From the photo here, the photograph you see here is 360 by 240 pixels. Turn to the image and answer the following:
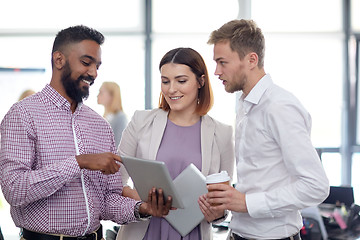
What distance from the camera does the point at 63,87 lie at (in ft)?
6.27

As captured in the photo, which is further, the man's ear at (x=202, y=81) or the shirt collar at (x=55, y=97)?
the man's ear at (x=202, y=81)

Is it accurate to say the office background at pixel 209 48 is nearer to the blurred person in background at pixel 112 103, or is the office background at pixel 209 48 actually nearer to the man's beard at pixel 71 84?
the blurred person in background at pixel 112 103

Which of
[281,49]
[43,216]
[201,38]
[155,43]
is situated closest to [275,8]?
[281,49]

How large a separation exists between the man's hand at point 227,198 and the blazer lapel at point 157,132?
629 millimetres

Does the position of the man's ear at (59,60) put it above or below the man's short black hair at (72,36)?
below

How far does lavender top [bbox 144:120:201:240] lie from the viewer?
7.37 ft

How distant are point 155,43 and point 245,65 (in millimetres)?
4759

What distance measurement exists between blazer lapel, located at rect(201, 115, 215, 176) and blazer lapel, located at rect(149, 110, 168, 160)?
197mm

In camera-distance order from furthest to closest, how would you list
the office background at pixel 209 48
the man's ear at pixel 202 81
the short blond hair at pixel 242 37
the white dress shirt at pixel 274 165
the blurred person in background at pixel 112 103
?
the office background at pixel 209 48 → the blurred person in background at pixel 112 103 → the man's ear at pixel 202 81 → the short blond hair at pixel 242 37 → the white dress shirt at pixel 274 165

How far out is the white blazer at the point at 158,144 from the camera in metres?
2.24

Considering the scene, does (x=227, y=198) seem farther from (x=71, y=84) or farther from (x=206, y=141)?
(x=71, y=84)

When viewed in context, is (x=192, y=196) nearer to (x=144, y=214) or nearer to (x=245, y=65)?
(x=144, y=214)

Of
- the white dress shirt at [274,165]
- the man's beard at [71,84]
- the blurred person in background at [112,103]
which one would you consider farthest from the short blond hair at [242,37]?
the blurred person in background at [112,103]

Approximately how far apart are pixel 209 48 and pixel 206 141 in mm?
4286
